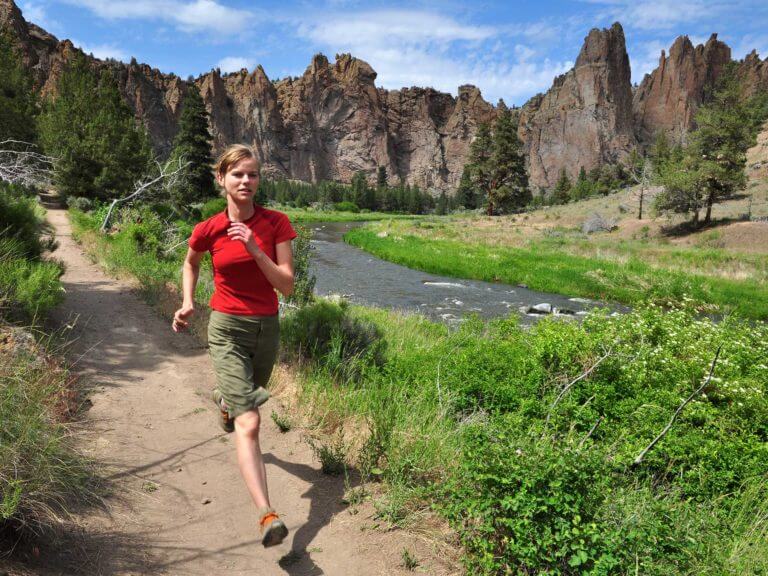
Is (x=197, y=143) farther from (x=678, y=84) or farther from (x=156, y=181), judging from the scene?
(x=678, y=84)

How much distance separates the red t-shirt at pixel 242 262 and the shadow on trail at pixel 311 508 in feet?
5.29

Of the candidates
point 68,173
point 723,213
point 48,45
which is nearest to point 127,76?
point 48,45

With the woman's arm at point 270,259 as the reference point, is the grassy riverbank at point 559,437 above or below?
below

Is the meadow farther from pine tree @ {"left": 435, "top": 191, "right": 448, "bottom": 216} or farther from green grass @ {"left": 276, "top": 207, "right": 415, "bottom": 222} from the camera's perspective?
pine tree @ {"left": 435, "top": 191, "right": 448, "bottom": 216}

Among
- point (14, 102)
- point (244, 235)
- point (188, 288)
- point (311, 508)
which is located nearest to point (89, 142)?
point (14, 102)

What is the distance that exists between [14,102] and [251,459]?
1658 inches

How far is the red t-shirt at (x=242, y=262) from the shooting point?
10.7 ft

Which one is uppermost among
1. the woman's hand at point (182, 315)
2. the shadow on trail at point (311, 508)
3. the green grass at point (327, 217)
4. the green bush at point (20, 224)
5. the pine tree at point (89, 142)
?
the pine tree at point (89, 142)

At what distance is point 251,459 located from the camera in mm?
3010

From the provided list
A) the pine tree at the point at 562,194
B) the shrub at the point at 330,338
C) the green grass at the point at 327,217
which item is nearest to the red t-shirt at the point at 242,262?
the shrub at the point at 330,338

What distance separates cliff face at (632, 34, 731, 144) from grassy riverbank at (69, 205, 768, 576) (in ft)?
579

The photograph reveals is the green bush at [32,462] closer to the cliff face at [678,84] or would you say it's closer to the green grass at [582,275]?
the green grass at [582,275]

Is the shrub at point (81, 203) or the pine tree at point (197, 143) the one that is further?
the pine tree at point (197, 143)

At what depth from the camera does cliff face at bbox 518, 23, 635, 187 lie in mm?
156000
